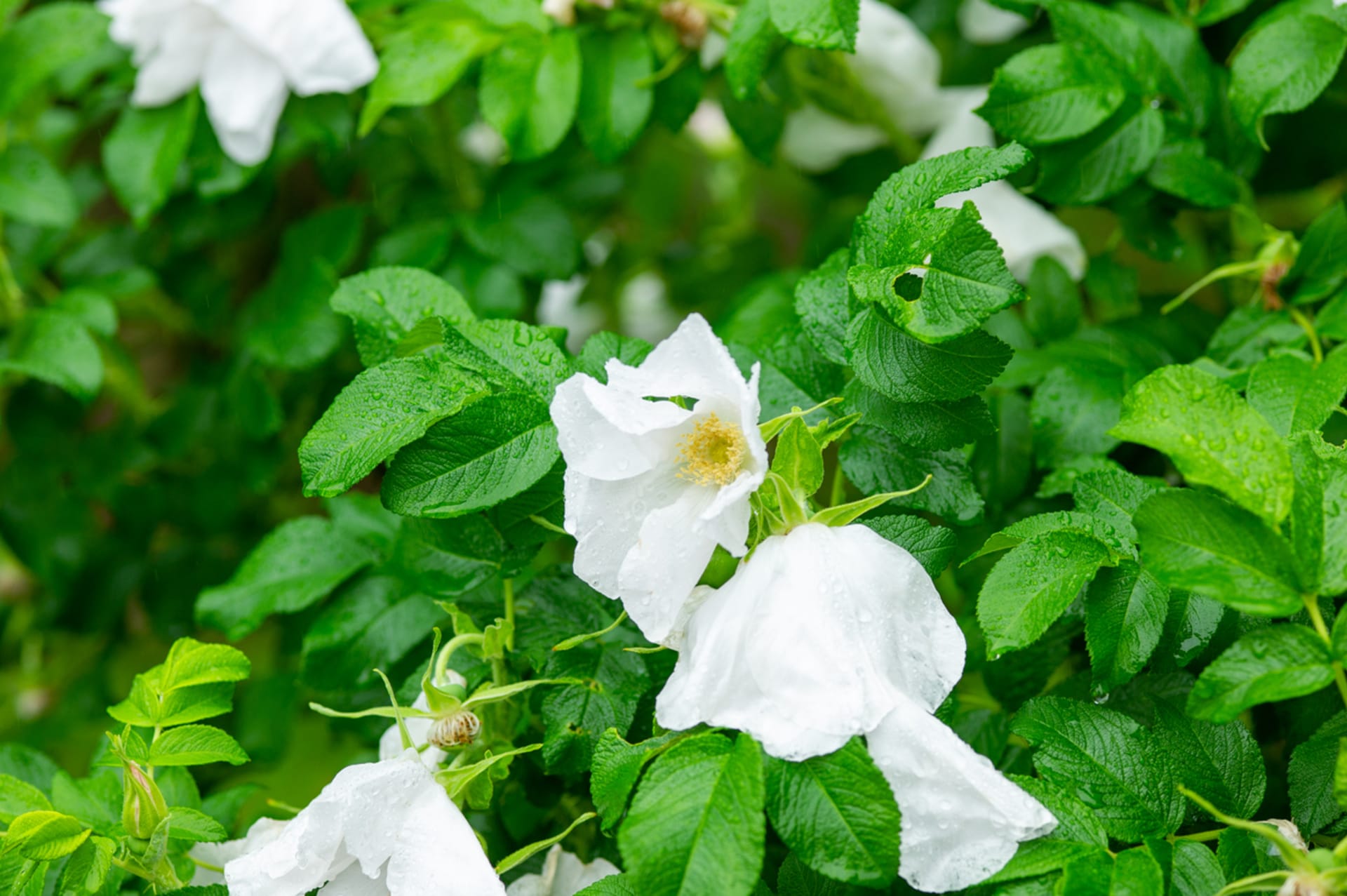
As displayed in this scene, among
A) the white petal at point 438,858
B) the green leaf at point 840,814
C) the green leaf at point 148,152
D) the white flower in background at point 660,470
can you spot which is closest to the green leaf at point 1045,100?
the white flower in background at point 660,470


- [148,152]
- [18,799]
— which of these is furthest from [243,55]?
[18,799]

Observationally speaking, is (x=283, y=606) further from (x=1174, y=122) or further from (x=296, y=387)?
(x=1174, y=122)

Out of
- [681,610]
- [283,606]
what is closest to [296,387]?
[283,606]

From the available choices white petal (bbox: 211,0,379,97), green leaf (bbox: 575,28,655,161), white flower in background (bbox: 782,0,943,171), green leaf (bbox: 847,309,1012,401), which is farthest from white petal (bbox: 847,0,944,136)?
green leaf (bbox: 847,309,1012,401)

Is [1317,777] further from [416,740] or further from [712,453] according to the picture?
[416,740]

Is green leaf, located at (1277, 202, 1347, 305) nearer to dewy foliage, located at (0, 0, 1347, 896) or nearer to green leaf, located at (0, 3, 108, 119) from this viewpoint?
dewy foliage, located at (0, 0, 1347, 896)

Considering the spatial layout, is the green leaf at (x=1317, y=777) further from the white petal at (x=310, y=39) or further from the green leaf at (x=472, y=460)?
the white petal at (x=310, y=39)
